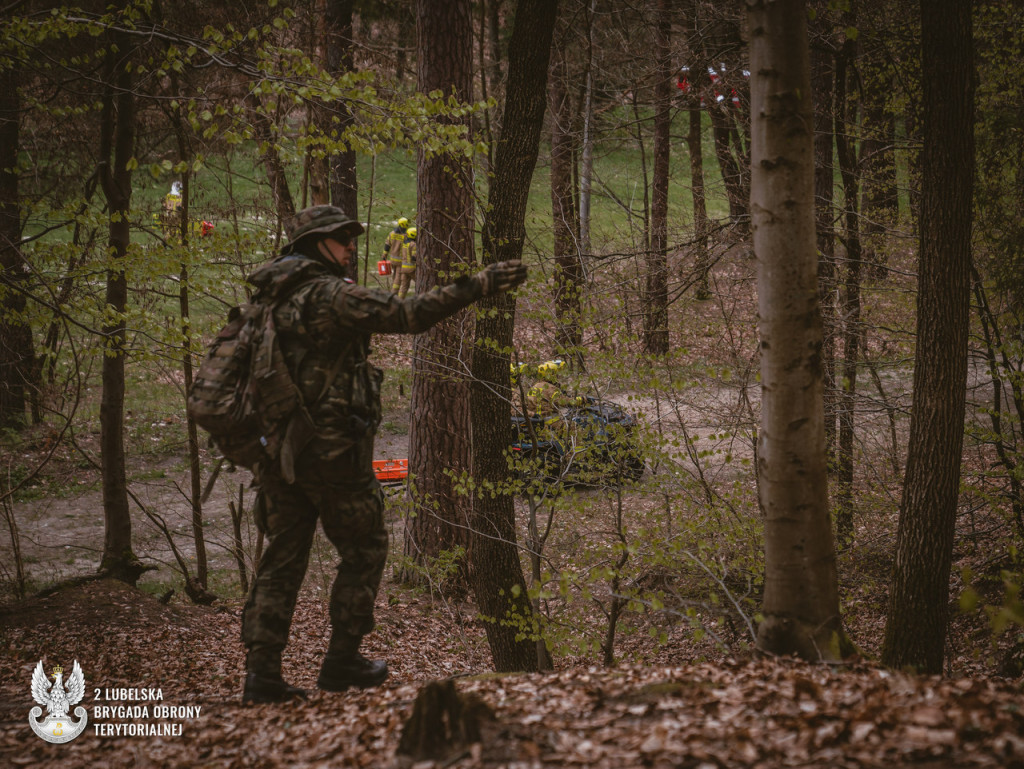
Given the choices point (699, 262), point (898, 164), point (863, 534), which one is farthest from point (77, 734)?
point (898, 164)

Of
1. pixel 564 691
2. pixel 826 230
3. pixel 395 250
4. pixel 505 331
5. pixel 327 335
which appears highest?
pixel 395 250

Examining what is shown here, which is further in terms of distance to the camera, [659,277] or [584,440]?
[659,277]

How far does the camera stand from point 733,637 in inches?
318

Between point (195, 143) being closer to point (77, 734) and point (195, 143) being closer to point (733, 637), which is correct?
point (77, 734)

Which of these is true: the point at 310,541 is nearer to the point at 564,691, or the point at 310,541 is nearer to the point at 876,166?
the point at 564,691

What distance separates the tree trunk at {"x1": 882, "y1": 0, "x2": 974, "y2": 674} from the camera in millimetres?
4758

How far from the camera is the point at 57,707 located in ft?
13.5

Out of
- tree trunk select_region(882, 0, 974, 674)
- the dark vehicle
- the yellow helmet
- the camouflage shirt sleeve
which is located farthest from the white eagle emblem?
tree trunk select_region(882, 0, 974, 674)

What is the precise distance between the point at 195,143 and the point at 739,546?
909cm

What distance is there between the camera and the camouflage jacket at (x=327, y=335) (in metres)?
3.96

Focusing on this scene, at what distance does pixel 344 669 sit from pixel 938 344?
4.24 meters

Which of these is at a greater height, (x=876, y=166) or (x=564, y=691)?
(x=876, y=166)

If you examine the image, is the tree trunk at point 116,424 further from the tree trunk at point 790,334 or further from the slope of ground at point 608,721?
the tree trunk at point 790,334

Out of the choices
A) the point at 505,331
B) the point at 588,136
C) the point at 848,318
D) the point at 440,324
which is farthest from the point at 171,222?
the point at 848,318
